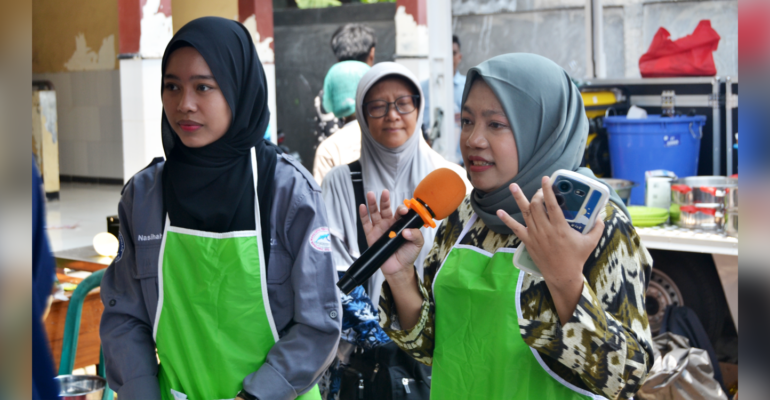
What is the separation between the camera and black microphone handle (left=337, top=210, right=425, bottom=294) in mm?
1376

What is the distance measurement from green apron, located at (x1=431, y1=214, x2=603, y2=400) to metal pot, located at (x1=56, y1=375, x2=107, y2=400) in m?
1.38

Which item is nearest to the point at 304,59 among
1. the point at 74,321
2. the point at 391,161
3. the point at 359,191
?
the point at 391,161

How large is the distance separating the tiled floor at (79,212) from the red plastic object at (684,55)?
6.22 meters

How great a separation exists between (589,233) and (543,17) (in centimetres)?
1299

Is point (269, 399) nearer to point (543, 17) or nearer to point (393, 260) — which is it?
point (393, 260)

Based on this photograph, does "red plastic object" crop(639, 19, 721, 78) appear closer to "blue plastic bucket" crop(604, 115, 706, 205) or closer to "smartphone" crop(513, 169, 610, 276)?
"blue plastic bucket" crop(604, 115, 706, 205)

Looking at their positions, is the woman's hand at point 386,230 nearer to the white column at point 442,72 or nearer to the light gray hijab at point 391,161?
the light gray hijab at point 391,161

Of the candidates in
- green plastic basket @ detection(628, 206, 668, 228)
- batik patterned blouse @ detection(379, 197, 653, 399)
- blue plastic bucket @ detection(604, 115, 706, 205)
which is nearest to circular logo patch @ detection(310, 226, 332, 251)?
batik patterned blouse @ detection(379, 197, 653, 399)

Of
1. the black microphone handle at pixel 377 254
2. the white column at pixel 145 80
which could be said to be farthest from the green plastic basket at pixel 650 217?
the white column at pixel 145 80

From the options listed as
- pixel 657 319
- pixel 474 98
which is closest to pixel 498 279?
pixel 474 98

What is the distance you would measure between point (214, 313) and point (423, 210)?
0.60 m

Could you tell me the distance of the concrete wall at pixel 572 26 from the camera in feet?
39.8

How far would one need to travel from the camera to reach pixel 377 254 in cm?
142

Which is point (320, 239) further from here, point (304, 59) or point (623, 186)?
point (304, 59)
